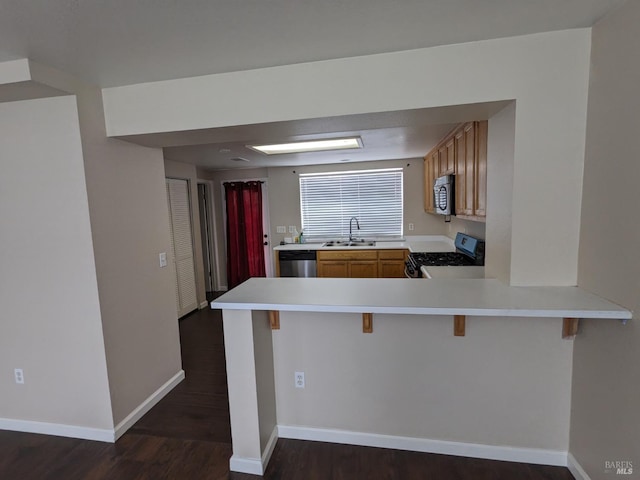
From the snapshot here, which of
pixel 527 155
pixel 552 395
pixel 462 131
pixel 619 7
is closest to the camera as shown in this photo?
pixel 619 7

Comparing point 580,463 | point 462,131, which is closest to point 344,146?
point 462,131

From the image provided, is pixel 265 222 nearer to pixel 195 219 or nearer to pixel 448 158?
pixel 195 219

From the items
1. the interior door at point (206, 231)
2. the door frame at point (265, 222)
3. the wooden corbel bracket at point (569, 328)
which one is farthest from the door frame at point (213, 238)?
the wooden corbel bracket at point (569, 328)

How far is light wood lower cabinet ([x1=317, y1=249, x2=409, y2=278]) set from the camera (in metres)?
4.61

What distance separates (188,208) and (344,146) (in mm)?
2538

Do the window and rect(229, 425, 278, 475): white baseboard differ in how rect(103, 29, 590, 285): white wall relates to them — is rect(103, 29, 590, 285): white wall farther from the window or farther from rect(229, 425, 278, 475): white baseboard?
the window

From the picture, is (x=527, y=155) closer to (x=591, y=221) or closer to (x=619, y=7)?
(x=591, y=221)

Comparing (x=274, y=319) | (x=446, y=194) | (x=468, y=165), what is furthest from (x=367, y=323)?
(x=446, y=194)

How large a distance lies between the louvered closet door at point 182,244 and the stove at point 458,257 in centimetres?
311

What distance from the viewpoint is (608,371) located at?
1.48 m

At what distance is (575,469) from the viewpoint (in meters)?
1.75

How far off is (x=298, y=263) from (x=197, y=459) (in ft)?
10.5

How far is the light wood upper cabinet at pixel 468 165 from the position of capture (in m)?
2.27

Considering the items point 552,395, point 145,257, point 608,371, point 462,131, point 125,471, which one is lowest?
point 125,471
